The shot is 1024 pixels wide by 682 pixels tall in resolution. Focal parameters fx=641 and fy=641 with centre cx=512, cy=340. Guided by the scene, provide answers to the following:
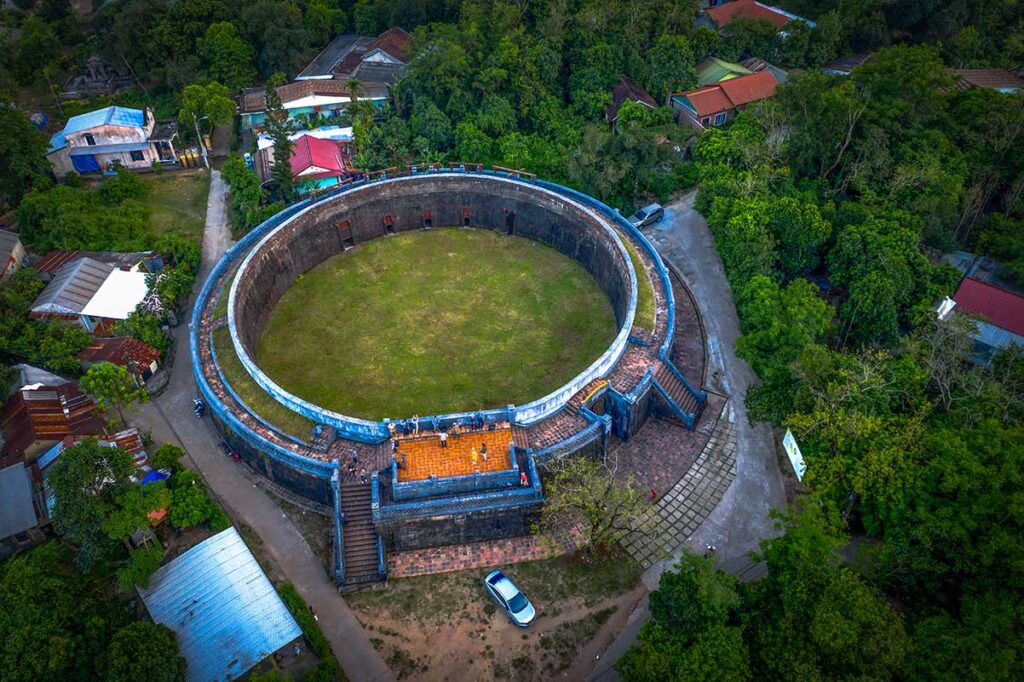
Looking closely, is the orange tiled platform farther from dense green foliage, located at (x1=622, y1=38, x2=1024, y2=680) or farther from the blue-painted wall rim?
dense green foliage, located at (x1=622, y1=38, x2=1024, y2=680)

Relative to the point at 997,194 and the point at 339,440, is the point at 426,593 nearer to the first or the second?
the point at 339,440

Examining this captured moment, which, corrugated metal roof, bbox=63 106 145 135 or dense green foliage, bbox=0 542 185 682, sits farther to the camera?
corrugated metal roof, bbox=63 106 145 135

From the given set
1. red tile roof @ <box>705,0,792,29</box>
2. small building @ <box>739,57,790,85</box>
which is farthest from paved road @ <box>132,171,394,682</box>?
red tile roof @ <box>705,0,792,29</box>

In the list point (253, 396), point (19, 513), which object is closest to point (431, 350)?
point (253, 396)

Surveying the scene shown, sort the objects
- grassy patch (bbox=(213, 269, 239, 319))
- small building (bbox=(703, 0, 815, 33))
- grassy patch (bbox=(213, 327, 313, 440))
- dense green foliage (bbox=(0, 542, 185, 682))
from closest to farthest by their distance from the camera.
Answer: dense green foliage (bbox=(0, 542, 185, 682)), grassy patch (bbox=(213, 327, 313, 440)), grassy patch (bbox=(213, 269, 239, 319)), small building (bbox=(703, 0, 815, 33))

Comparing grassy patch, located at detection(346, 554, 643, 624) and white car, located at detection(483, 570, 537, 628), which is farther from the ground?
white car, located at detection(483, 570, 537, 628)

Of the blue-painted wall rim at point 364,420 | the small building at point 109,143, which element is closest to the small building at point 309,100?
the small building at point 109,143

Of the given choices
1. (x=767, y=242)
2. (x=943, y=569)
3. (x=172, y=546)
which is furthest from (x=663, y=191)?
Answer: (x=172, y=546)
